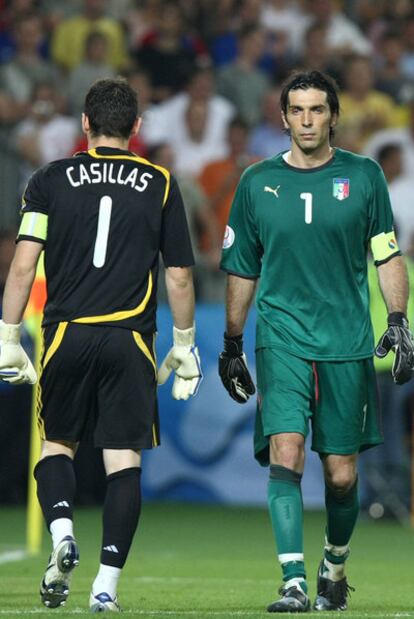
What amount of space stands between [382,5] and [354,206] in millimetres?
13108

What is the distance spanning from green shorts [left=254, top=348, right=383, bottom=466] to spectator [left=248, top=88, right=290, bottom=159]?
32.9 feet

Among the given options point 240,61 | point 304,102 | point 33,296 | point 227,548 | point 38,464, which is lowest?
point 227,548

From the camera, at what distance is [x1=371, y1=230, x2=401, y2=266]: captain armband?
23.5 feet

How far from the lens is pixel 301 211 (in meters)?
7.07

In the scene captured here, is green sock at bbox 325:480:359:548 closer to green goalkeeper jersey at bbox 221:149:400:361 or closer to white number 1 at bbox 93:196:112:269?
green goalkeeper jersey at bbox 221:149:400:361

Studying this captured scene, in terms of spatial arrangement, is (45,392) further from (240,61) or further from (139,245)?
(240,61)

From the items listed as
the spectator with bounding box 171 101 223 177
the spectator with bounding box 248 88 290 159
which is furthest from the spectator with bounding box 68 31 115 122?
the spectator with bounding box 248 88 290 159

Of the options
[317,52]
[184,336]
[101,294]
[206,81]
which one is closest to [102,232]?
[101,294]

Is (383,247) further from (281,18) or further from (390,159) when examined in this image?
(281,18)

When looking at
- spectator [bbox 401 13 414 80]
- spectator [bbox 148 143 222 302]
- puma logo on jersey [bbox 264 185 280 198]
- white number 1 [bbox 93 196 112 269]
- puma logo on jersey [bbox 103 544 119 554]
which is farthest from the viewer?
spectator [bbox 401 13 414 80]

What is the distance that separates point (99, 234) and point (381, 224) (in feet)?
4.27

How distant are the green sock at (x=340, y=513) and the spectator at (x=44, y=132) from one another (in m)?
9.07

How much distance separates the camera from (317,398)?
7035mm

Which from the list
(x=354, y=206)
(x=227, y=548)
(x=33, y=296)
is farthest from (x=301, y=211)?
(x=227, y=548)
